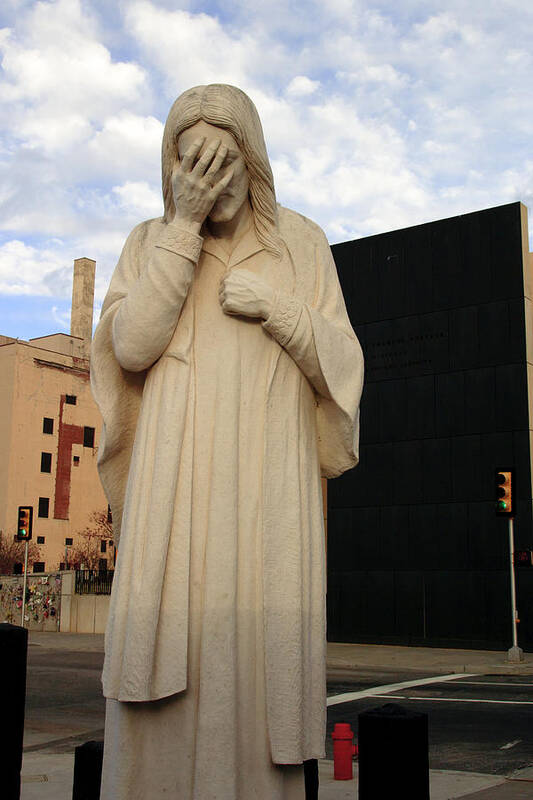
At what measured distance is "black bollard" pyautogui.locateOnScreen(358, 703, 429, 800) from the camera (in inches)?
110

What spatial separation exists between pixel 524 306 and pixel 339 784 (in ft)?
61.9

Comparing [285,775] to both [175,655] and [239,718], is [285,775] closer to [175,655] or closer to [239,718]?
[239,718]

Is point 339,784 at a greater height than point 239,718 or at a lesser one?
lesser

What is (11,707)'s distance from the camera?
12.5 ft

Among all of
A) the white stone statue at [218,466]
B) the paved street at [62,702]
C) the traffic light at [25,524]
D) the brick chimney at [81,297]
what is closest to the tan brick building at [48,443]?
the brick chimney at [81,297]

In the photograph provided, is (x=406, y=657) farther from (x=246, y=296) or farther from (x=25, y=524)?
(x=246, y=296)

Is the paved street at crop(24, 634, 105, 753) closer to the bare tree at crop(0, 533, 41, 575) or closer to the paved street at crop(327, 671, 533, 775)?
the paved street at crop(327, 671, 533, 775)

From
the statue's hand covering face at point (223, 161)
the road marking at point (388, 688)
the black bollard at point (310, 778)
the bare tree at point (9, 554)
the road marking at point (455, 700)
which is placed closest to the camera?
the statue's hand covering face at point (223, 161)

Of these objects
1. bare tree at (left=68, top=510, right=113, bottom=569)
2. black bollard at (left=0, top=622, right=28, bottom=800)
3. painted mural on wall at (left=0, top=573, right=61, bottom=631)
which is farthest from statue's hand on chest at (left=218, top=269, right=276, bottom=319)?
bare tree at (left=68, top=510, right=113, bottom=569)

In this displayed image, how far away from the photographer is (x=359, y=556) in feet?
86.4

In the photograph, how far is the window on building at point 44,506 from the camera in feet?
196

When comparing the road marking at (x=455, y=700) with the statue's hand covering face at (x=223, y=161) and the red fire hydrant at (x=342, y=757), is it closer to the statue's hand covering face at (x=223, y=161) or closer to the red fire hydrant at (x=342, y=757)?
the red fire hydrant at (x=342, y=757)

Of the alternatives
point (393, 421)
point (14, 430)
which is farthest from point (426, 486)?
point (14, 430)

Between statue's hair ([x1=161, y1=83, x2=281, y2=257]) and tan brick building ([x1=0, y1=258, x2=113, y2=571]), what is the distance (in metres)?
54.5
